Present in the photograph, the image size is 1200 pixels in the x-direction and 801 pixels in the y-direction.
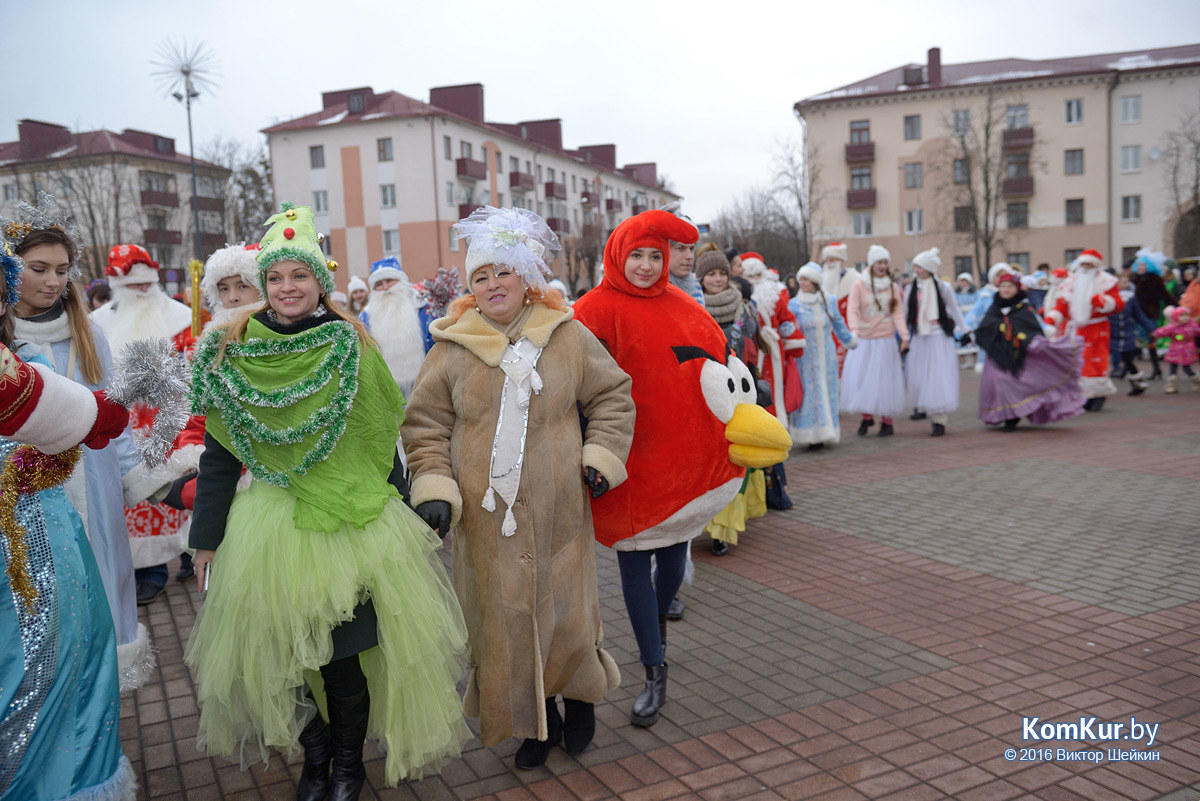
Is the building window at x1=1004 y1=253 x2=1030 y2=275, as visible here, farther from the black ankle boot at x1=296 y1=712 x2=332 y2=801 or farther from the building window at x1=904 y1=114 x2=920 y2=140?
the black ankle boot at x1=296 y1=712 x2=332 y2=801

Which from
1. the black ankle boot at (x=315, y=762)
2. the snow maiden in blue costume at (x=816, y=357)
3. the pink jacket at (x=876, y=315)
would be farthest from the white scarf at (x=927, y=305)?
the black ankle boot at (x=315, y=762)

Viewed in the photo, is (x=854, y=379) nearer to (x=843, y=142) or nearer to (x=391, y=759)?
(x=391, y=759)

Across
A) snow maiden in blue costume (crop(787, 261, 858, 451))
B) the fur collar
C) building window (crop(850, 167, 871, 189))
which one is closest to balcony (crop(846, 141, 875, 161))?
building window (crop(850, 167, 871, 189))

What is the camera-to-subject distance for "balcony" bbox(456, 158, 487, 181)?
155 feet

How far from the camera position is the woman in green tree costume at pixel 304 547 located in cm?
273

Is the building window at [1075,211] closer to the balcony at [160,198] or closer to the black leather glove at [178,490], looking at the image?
the balcony at [160,198]

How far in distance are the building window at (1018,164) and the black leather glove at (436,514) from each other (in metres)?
52.9

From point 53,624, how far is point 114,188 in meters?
35.1

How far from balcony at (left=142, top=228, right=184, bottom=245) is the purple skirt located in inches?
1215

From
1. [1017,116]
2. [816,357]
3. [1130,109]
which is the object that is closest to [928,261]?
[816,357]

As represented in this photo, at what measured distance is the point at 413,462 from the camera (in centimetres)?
307

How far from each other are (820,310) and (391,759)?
25.3 ft

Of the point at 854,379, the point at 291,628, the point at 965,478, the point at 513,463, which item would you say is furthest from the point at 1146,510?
the point at 291,628

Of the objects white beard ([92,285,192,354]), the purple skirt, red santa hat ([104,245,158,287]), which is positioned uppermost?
red santa hat ([104,245,158,287])
